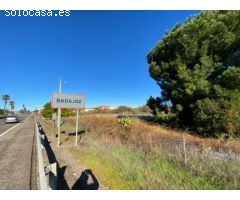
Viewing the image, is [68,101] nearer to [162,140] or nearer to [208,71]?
[162,140]

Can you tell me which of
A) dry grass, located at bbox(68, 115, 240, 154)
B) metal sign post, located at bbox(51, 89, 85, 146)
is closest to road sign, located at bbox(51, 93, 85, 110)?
metal sign post, located at bbox(51, 89, 85, 146)

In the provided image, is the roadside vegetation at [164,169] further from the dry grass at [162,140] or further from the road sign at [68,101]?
the road sign at [68,101]

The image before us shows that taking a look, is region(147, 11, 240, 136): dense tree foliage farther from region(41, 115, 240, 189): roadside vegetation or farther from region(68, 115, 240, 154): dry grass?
region(41, 115, 240, 189): roadside vegetation

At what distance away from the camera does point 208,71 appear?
1792 centimetres

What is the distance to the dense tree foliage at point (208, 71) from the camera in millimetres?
15898

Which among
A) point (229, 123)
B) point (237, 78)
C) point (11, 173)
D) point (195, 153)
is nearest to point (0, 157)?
point (11, 173)

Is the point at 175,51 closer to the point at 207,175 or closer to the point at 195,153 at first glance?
the point at 195,153

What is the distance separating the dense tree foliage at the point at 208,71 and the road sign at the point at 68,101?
26.0 ft

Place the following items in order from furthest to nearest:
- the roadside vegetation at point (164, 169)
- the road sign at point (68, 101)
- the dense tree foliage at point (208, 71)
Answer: the dense tree foliage at point (208, 71)
the road sign at point (68, 101)
the roadside vegetation at point (164, 169)

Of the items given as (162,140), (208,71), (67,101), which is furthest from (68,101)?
(208,71)

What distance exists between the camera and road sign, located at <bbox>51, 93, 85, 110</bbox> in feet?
44.7

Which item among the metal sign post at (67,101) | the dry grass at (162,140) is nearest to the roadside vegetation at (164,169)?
the dry grass at (162,140)

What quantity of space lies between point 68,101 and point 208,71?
34.0 ft

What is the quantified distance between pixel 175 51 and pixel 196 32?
8.23 feet
